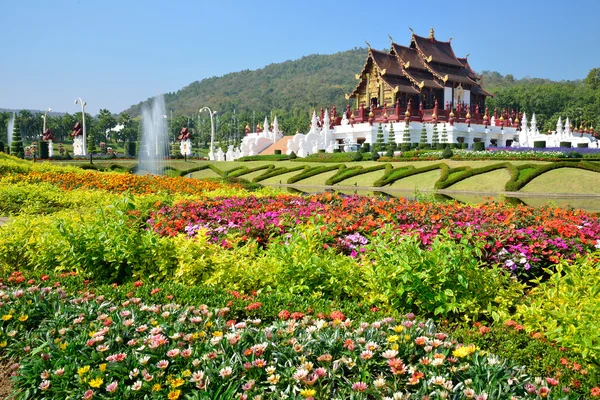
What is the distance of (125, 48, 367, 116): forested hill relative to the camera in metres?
136

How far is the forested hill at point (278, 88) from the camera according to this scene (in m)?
136

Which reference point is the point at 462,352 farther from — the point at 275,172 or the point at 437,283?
the point at 275,172

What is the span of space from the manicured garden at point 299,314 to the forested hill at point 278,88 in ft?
385

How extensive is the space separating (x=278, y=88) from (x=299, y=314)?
16080 centimetres

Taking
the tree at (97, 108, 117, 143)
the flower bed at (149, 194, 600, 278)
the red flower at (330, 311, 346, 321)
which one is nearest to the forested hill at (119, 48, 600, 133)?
the tree at (97, 108, 117, 143)

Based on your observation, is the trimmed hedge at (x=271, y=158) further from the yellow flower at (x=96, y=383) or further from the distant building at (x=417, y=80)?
the yellow flower at (x=96, y=383)

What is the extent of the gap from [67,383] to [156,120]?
81.6 feet

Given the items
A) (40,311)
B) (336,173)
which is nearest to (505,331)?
(40,311)

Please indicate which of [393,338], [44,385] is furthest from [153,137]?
[393,338]

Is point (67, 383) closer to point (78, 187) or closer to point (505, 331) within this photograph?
point (505, 331)

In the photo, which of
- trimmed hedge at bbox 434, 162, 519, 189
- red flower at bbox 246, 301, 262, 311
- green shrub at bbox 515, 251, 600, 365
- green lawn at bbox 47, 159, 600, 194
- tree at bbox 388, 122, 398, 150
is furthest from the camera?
tree at bbox 388, 122, 398, 150

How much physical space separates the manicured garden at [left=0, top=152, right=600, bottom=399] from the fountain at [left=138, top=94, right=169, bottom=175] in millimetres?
19610

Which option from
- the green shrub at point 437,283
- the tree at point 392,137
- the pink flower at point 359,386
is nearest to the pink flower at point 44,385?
the pink flower at point 359,386

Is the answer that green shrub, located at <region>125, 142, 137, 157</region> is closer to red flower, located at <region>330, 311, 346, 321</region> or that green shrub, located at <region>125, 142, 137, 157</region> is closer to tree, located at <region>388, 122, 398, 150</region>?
tree, located at <region>388, 122, 398, 150</region>
